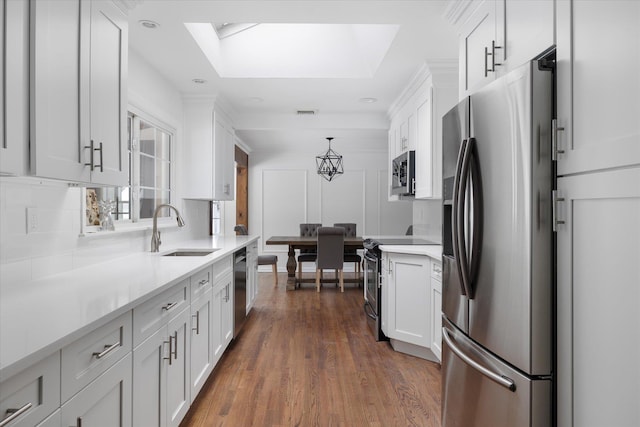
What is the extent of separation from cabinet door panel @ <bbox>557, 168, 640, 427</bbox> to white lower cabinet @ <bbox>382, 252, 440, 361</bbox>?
179 centimetres

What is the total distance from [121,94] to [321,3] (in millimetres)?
1271

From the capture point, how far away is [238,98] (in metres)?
4.64

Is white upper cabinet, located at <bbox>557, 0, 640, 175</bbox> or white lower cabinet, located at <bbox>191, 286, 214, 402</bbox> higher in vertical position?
white upper cabinet, located at <bbox>557, 0, 640, 175</bbox>

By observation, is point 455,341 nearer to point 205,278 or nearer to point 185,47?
point 205,278

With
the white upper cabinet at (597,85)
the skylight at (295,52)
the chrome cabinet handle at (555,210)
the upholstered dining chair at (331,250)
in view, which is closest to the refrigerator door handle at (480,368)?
the chrome cabinet handle at (555,210)

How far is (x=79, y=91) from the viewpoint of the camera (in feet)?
5.45

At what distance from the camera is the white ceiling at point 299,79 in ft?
8.30

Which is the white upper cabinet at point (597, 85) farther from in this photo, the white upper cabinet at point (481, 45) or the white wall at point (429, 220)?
the white wall at point (429, 220)

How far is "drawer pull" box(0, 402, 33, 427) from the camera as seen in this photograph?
2.86ft

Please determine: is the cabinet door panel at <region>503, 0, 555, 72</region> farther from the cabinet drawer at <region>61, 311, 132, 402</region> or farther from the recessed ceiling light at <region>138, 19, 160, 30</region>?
the recessed ceiling light at <region>138, 19, 160, 30</region>

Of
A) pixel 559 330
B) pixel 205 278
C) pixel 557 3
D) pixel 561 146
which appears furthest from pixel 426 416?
pixel 557 3

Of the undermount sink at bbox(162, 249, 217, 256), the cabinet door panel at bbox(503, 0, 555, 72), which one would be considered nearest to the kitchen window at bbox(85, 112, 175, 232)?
the undermount sink at bbox(162, 249, 217, 256)

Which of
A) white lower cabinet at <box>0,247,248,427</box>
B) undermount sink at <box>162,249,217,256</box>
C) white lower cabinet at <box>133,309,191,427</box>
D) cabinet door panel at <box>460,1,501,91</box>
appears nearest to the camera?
white lower cabinet at <box>0,247,248,427</box>

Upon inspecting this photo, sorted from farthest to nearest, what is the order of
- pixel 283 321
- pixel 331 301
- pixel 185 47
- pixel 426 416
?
pixel 331 301 < pixel 283 321 < pixel 185 47 < pixel 426 416
